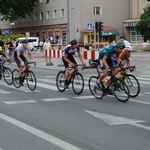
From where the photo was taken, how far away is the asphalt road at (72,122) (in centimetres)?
668

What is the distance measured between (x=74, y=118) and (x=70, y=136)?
5.77 feet

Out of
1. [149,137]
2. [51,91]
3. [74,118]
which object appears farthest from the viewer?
[51,91]

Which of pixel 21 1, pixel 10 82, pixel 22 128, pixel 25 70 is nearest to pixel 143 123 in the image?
pixel 22 128

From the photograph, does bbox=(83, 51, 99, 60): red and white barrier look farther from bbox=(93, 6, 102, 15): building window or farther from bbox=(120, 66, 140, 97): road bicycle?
bbox=(93, 6, 102, 15): building window

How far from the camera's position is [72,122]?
8500 millimetres

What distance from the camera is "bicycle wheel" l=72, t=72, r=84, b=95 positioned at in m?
13.0

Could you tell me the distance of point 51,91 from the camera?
13883 millimetres

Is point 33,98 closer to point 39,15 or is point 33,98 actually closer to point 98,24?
point 98,24

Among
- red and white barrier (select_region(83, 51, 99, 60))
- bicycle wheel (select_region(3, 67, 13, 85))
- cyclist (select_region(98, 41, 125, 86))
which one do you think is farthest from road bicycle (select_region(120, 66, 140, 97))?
red and white barrier (select_region(83, 51, 99, 60))

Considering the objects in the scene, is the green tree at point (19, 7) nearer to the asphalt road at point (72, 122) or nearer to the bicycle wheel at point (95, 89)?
the bicycle wheel at point (95, 89)

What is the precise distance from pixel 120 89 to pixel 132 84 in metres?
0.67

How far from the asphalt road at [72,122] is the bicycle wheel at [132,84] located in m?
0.21

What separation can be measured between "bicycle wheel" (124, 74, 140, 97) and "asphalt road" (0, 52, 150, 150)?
21cm

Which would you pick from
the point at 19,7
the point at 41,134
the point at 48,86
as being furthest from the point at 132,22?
the point at 41,134
